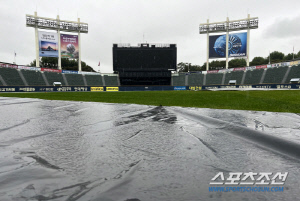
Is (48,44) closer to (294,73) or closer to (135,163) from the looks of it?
(135,163)

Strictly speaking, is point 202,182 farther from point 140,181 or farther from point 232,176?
point 140,181

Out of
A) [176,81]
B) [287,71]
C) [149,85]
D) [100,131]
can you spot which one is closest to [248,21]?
[287,71]

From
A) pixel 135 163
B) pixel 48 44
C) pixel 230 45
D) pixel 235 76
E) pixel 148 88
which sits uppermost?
pixel 230 45

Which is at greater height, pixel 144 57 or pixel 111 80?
pixel 144 57

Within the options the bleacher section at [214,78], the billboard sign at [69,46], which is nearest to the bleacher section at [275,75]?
the bleacher section at [214,78]

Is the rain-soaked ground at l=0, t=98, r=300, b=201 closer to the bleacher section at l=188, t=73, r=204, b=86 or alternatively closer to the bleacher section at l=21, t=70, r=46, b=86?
the bleacher section at l=21, t=70, r=46, b=86

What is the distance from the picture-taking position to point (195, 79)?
151ft

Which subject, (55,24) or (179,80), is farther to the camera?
(179,80)

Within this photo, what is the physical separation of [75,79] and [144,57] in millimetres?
16940

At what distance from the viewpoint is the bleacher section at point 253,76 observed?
37912 mm

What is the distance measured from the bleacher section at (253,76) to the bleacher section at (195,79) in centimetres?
986

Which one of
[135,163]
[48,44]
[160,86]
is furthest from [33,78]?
[135,163]

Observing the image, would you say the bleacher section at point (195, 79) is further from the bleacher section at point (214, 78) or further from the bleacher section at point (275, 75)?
the bleacher section at point (275, 75)

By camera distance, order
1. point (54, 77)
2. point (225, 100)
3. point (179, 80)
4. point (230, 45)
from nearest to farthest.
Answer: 1. point (225, 100)
2. point (230, 45)
3. point (54, 77)
4. point (179, 80)
